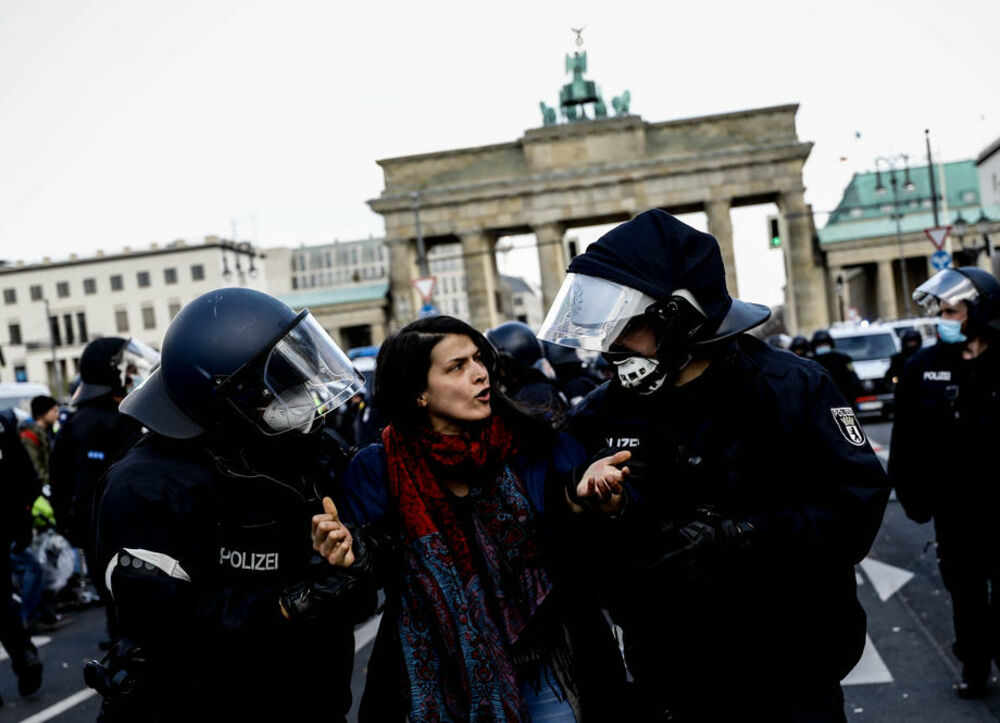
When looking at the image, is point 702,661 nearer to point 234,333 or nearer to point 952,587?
point 234,333

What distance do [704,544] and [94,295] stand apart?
96214 mm

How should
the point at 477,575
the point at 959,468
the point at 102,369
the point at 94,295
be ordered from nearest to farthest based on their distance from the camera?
the point at 477,575 → the point at 959,468 → the point at 102,369 → the point at 94,295

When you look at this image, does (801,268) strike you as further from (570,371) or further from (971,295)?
(971,295)

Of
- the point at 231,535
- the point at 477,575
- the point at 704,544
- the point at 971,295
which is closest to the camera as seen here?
the point at 704,544

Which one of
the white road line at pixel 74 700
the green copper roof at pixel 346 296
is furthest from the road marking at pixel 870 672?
the green copper roof at pixel 346 296

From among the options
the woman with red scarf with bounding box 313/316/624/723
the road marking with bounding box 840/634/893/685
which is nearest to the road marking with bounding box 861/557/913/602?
the road marking with bounding box 840/634/893/685

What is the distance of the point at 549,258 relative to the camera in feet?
168

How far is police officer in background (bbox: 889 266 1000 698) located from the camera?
4668 mm

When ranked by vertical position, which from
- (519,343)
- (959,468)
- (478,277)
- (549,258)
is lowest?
(959,468)

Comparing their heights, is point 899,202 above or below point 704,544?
above

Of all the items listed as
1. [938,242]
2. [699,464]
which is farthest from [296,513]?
[938,242]

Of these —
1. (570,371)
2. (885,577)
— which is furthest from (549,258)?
(885,577)

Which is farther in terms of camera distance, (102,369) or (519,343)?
(519,343)

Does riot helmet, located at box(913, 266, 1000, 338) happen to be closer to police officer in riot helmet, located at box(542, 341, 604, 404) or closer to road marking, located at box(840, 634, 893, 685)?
road marking, located at box(840, 634, 893, 685)
